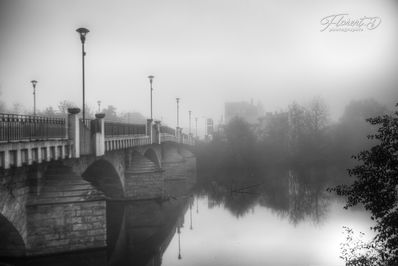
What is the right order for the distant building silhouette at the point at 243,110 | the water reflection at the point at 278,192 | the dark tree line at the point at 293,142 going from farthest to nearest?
the distant building silhouette at the point at 243,110, the dark tree line at the point at 293,142, the water reflection at the point at 278,192

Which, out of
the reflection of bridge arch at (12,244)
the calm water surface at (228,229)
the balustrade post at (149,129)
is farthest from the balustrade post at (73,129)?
the balustrade post at (149,129)

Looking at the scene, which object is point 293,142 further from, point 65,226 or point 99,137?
point 65,226

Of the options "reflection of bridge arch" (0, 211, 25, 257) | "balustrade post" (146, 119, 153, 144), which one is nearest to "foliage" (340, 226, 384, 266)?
"reflection of bridge arch" (0, 211, 25, 257)

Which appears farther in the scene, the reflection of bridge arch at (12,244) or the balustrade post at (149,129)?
the balustrade post at (149,129)

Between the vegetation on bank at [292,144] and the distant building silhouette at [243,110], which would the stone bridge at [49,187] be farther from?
the distant building silhouette at [243,110]

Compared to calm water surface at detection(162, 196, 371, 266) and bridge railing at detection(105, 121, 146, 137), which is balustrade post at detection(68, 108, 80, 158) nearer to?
bridge railing at detection(105, 121, 146, 137)

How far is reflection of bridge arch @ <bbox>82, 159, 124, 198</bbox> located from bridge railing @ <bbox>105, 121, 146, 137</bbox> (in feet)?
7.21

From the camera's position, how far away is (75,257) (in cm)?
1658

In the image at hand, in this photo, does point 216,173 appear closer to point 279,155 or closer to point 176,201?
point 279,155

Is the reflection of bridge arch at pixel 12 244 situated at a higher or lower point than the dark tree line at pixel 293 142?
lower

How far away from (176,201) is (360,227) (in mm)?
16504

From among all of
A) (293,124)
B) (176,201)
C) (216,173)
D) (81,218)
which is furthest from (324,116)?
(81,218)

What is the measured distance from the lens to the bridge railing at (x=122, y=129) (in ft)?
70.8

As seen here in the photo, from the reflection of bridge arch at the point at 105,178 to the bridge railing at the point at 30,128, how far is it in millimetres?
8751
